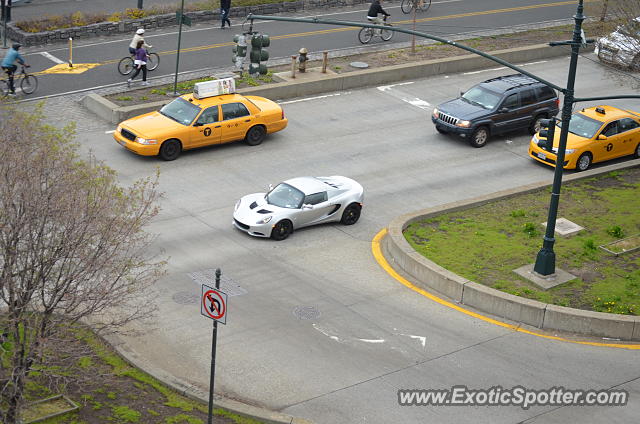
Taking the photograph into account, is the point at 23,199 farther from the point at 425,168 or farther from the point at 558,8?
the point at 558,8

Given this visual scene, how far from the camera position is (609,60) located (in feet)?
116

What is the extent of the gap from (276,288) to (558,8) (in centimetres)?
3059

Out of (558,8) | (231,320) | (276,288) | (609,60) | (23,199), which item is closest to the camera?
(23,199)

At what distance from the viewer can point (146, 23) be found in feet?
121

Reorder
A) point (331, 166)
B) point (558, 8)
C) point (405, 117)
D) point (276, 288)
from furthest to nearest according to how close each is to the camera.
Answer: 1. point (558, 8)
2. point (405, 117)
3. point (331, 166)
4. point (276, 288)

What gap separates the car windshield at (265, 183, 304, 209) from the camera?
21766 mm

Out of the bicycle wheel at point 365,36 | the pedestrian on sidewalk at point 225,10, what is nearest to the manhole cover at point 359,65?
the bicycle wheel at point 365,36

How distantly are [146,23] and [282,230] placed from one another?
18419mm

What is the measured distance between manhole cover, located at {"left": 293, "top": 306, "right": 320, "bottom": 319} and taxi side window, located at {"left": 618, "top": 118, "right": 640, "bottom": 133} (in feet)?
45.3

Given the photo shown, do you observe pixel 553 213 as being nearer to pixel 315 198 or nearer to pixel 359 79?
pixel 315 198

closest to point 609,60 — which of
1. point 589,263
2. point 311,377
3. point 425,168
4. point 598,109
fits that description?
point 598,109

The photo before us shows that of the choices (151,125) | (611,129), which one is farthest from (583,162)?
(151,125)

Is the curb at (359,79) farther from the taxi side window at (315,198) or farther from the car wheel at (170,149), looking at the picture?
the taxi side window at (315,198)

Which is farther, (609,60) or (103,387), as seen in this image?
(609,60)
